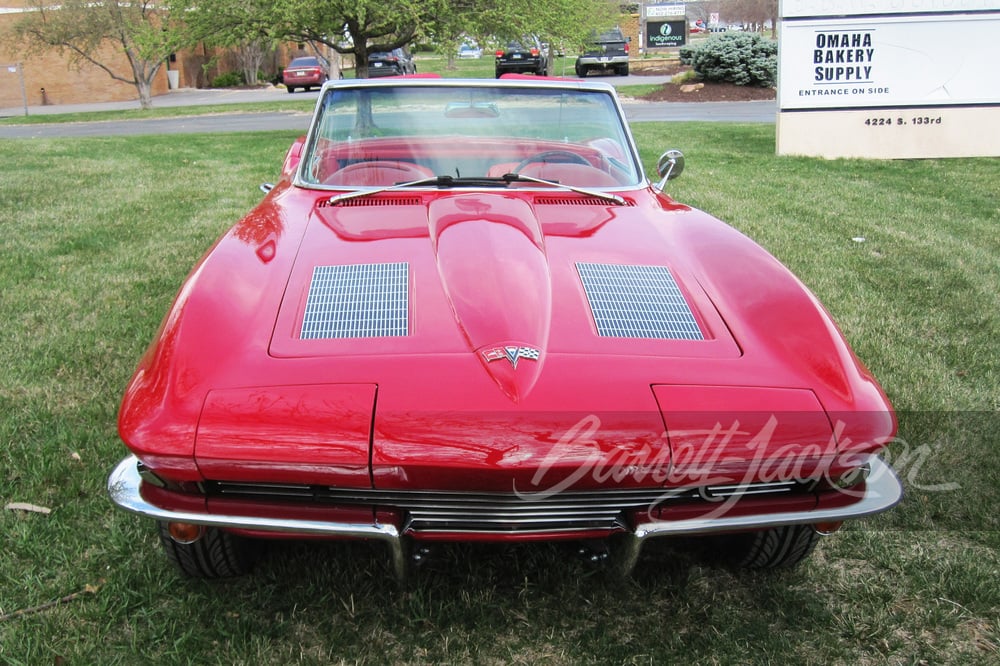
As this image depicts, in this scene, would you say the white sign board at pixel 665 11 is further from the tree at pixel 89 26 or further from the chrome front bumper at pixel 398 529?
the chrome front bumper at pixel 398 529

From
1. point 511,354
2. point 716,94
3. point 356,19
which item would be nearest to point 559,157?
point 511,354

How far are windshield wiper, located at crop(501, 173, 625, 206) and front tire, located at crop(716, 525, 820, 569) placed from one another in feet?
4.40

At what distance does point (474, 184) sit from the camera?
10.4 feet

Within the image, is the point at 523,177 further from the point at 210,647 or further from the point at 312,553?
the point at 210,647

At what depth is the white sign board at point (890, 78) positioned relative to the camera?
370 inches

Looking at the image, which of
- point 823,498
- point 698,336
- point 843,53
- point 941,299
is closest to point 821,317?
point 698,336

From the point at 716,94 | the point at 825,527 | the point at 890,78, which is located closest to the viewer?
the point at 825,527

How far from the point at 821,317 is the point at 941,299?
286cm

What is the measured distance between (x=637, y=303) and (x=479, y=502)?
77 centimetres

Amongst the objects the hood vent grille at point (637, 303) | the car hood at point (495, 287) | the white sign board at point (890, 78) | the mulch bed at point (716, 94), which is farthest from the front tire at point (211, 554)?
the mulch bed at point (716, 94)

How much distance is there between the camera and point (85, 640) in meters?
2.03

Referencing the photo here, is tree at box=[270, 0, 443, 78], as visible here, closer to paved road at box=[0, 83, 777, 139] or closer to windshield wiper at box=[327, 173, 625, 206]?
paved road at box=[0, 83, 777, 139]

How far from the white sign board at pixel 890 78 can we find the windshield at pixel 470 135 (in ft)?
22.7

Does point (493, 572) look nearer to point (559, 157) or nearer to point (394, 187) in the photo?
point (394, 187)
